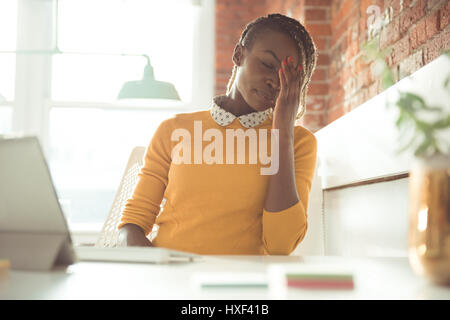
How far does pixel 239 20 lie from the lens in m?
3.75

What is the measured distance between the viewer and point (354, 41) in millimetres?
2299

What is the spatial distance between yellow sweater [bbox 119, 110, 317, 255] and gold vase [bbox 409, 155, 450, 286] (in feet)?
2.38

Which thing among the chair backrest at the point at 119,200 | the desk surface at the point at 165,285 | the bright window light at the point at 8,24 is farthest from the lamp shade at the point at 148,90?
the desk surface at the point at 165,285

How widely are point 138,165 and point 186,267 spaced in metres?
1.29

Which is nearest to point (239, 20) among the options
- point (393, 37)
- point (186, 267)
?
point (393, 37)

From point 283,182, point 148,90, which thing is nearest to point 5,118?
point 148,90

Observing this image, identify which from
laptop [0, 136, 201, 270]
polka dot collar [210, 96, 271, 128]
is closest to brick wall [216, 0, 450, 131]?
polka dot collar [210, 96, 271, 128]

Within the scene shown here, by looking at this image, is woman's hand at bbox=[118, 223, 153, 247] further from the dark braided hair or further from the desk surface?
the dark braided hair

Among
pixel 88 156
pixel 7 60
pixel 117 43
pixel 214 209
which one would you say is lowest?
pixel 214 209

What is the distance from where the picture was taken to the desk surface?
465mm

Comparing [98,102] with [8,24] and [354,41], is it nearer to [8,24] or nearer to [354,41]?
[8,24]

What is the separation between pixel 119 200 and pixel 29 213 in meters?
1.20
